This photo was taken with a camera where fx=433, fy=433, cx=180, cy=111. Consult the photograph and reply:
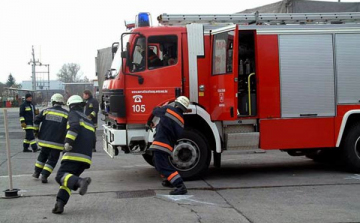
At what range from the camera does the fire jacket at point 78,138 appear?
20.5ft

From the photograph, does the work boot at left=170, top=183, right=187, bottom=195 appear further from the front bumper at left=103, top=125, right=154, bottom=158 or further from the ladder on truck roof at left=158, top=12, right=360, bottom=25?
the ladder on truck roof at left=158, top=12, right=360, bottom=25

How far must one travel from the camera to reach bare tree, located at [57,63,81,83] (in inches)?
3720

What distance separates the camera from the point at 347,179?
859 cm

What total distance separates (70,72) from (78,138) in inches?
3686

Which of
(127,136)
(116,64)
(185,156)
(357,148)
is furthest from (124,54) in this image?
(357,148)

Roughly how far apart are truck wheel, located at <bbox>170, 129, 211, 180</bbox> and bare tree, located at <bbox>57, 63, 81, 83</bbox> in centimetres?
8880

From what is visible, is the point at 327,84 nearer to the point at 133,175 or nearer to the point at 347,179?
the point at 347,179

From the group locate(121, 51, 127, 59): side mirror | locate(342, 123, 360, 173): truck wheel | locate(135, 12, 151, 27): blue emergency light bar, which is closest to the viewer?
locate(121, 51, 127, 59): side mirror

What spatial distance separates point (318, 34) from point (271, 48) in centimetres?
104

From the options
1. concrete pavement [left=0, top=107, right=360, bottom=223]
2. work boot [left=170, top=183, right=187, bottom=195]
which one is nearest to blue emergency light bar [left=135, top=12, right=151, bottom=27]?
concrete pavement [left=0, top=107, right=360, bottom=223]

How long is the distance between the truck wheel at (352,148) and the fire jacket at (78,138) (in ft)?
17.4

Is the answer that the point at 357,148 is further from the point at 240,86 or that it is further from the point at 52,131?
the point at 52,131

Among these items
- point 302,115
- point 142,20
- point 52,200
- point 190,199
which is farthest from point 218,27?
point 52,200

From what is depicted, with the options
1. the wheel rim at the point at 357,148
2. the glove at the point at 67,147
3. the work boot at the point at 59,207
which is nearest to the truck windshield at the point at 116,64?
the glove at the point at 67,147
